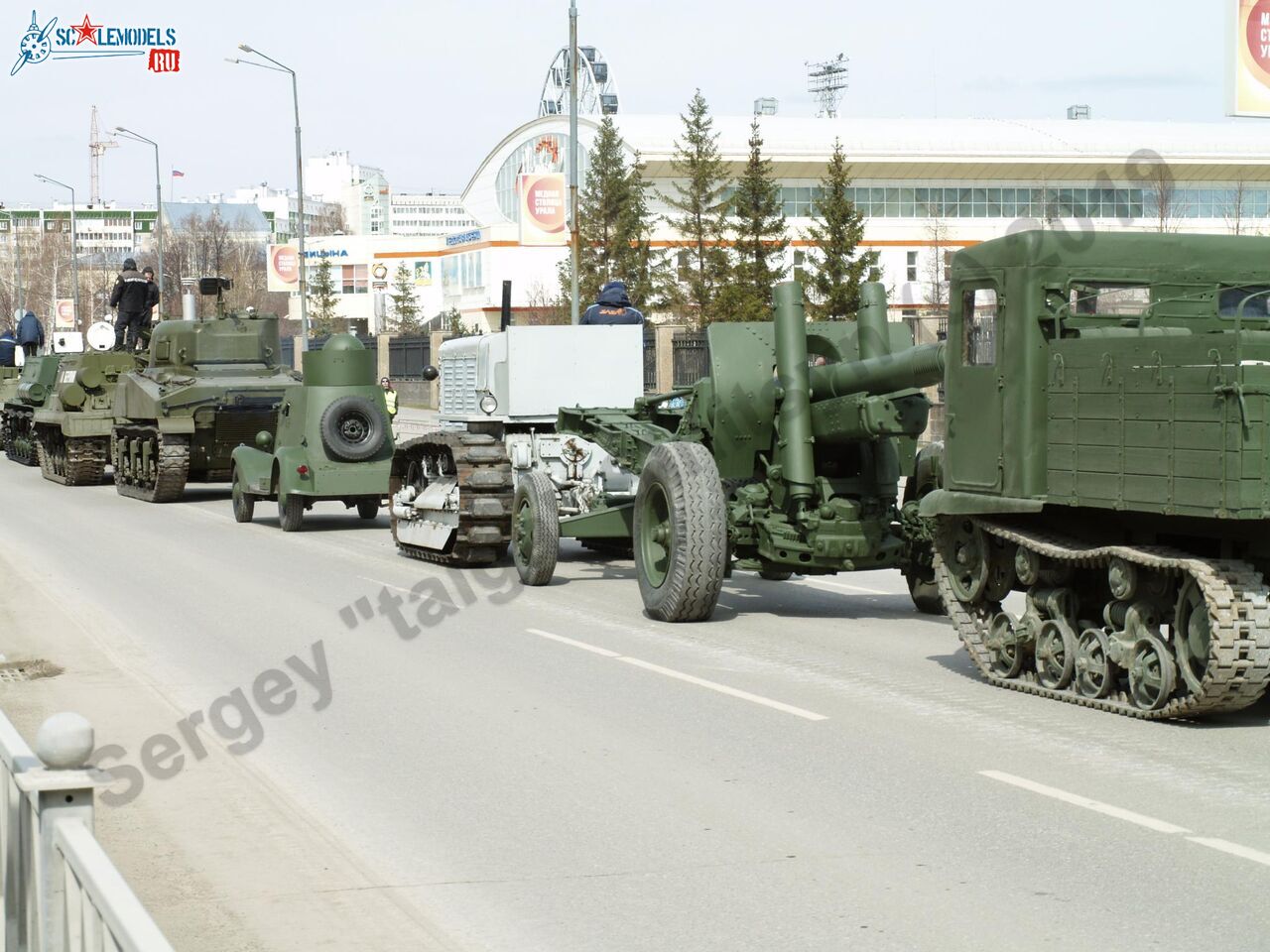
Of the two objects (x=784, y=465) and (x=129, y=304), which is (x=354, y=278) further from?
(x=784, y=465)

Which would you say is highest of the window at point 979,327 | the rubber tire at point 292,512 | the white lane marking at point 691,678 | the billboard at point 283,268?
the billboard at point 283,268

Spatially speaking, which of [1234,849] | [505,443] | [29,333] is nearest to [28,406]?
[29,333]

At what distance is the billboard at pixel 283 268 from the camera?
9919 cm

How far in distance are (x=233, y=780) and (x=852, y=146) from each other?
89217 millimetres

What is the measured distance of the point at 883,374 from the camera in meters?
12.9

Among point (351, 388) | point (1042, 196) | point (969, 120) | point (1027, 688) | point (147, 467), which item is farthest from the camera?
point (969, 120)

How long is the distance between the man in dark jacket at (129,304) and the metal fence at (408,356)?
Result: 900 inches

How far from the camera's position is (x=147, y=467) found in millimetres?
28906

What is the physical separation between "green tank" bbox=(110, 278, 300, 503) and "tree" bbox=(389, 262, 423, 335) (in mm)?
74401

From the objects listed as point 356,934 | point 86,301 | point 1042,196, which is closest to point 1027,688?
point 356,934

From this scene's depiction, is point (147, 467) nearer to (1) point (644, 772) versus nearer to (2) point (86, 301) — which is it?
(1) point (644, 772)

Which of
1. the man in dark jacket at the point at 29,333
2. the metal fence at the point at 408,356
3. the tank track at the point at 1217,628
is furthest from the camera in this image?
the metal fence at the point at 408,356

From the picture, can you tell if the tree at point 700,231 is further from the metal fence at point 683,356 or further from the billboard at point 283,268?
the billboard at point 283,268

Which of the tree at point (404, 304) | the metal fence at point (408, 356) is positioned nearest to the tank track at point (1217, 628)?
the metal fence at point (408, 356)
